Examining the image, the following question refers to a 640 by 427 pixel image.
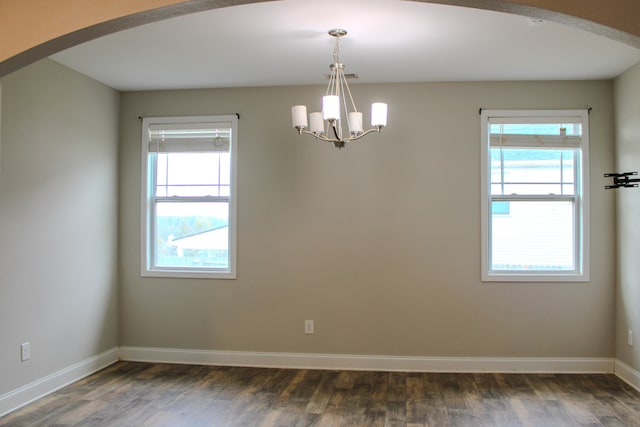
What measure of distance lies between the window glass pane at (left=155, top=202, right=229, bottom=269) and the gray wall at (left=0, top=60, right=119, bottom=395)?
0.44 meters

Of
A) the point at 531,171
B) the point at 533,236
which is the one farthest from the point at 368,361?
the point at 531,171

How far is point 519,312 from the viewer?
4926mm

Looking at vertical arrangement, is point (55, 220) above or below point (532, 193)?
below

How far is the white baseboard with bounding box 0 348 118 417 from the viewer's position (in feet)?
12.9

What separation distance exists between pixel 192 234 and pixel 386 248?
179 cm

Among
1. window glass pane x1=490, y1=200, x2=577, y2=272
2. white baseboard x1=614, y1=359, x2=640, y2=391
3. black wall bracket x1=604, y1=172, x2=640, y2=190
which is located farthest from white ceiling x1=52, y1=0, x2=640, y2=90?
white baseboard x1=614, y1=359, x2=640, y2=391

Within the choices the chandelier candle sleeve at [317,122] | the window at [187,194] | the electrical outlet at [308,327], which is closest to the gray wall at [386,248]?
the electrical outlet at [308,327]

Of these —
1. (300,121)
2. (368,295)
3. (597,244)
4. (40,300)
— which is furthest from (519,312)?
(40,300)

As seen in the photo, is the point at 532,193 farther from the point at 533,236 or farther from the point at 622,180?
the point at 622,180

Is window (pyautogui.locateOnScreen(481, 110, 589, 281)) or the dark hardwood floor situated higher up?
window (pyautogui.locateOnScreen(481, 110, 589, 281))

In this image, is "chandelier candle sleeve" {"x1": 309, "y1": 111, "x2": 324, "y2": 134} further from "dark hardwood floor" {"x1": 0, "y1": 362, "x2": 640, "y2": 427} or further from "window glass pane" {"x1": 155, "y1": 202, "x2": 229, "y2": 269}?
"dark hardwood floor" {"x1": 0, "y1": 362, "x2": 640, "y2": 427}

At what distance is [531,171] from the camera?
5.00 meters

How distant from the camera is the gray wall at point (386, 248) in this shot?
4.90m

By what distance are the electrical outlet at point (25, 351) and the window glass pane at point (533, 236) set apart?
12.2ft
